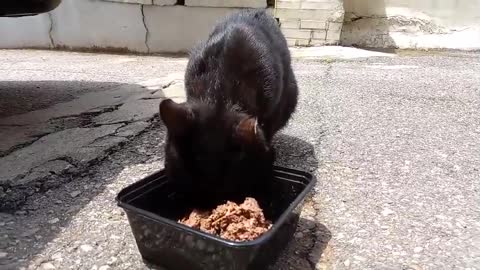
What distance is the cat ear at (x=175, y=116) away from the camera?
3.58ft

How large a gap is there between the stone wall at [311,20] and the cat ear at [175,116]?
10.7ft

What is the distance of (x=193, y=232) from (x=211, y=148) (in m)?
0.25

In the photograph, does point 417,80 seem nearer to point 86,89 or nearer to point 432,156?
point 432,156

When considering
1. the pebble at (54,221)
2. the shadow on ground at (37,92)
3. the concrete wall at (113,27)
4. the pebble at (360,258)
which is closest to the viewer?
the pebble at (360,258)

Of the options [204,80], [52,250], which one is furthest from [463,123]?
[52,250]

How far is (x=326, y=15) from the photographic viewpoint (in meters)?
4.13

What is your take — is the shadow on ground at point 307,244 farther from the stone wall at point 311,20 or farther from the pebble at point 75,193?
the stone wall at point 311,20

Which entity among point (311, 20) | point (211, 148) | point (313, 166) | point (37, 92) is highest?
point (211, 148)

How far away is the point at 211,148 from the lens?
43.7 inches

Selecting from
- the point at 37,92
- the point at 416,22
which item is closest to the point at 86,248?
the point at 37,92

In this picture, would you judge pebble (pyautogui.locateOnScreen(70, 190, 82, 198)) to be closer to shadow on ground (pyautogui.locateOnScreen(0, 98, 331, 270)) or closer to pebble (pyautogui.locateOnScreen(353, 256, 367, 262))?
shadow on ground (pyautogui.locateOnScreen(0, 98, 331, 270))

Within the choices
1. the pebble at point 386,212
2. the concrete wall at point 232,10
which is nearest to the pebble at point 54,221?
the pebble at point 386,212

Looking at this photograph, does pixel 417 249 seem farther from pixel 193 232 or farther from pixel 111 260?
pixel 111 260

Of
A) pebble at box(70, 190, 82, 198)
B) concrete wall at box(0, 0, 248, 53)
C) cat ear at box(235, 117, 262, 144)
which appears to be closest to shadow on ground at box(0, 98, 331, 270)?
pebble at box(70, 190, 82, 198)
